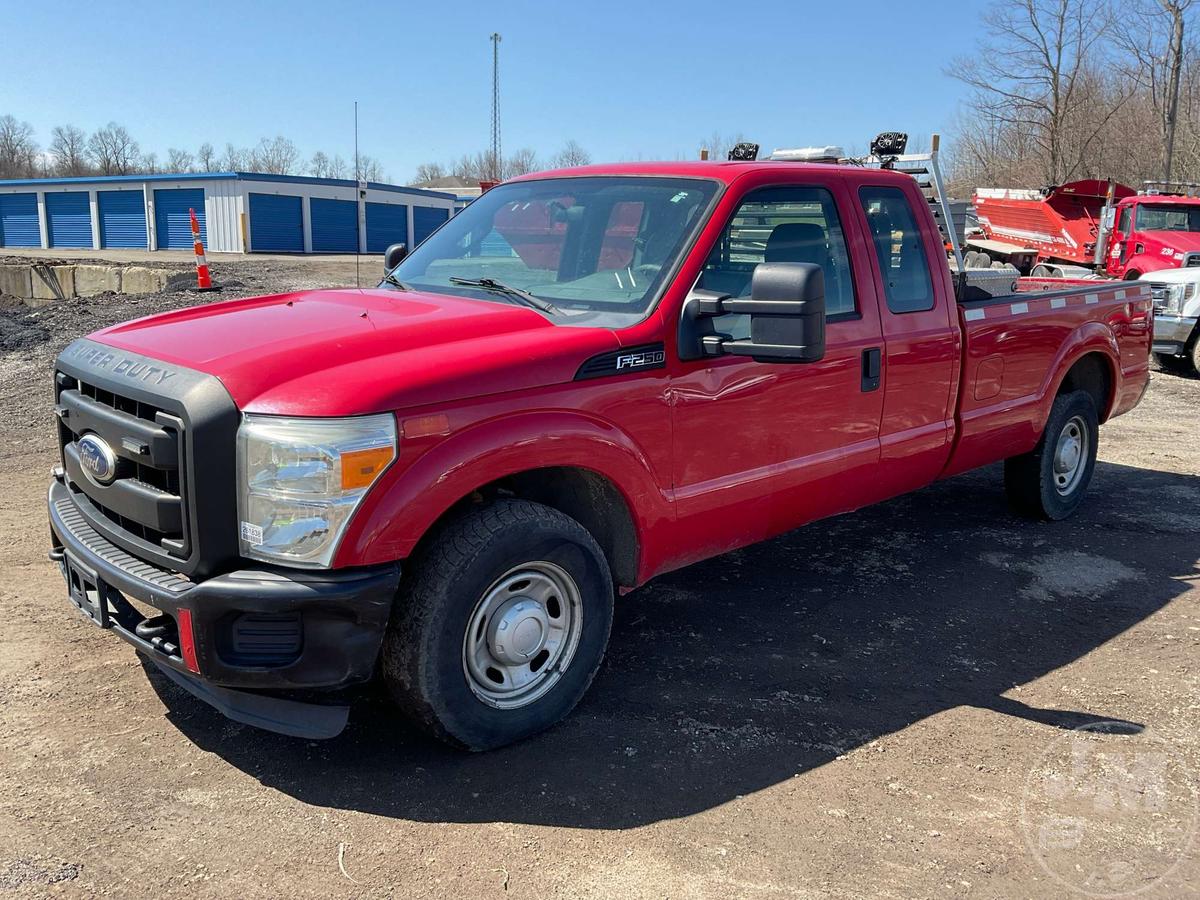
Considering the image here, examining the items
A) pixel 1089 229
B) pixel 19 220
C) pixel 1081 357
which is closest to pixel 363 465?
pixel 1081 357

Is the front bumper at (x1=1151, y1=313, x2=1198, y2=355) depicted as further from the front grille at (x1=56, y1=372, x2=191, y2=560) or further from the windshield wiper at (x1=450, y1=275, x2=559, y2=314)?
the front grille at (x1=56, y1=372, x2=191, y2=560)

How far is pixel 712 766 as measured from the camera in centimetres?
346

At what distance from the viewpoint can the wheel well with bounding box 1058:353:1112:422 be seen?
6.35 meters

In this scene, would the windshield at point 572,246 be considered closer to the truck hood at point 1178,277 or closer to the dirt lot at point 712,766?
the dirt lot at point 712,766

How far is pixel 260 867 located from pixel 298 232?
38223 mm

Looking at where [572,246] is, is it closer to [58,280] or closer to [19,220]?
[58,280]

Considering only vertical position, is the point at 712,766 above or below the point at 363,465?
below

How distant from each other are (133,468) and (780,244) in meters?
2.63

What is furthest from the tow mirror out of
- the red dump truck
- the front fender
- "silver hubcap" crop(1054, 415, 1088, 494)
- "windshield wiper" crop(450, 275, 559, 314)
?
the red dump truck

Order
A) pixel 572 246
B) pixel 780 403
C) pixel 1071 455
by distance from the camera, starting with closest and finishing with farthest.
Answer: pixel 780 403
pixel 572 246
pixel 1071 455

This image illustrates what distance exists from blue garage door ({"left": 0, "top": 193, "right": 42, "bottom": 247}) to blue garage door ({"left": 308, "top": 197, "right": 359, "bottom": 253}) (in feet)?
47.7

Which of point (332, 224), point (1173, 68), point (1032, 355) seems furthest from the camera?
point (332, 224)

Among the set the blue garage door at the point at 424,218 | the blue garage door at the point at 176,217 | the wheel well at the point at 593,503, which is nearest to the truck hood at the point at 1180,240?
the wheel well at the point at 593,503

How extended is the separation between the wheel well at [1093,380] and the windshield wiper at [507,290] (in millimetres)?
3794
